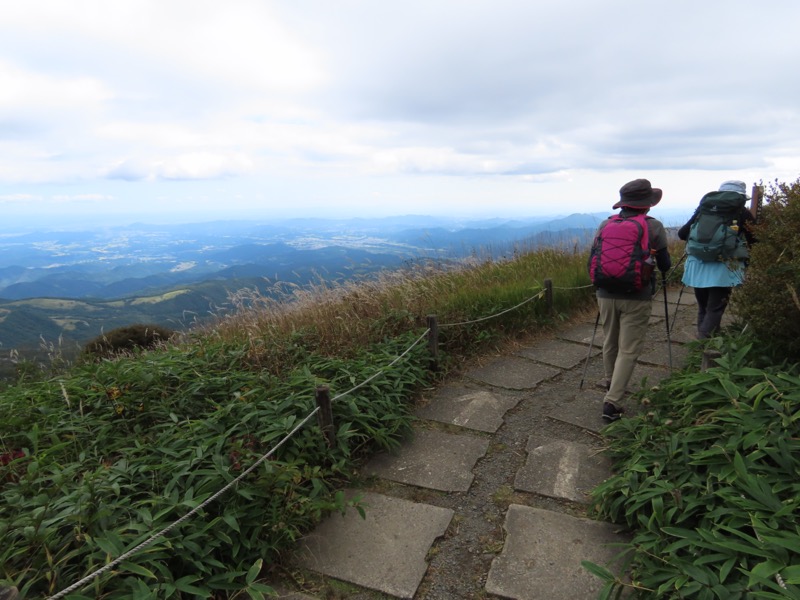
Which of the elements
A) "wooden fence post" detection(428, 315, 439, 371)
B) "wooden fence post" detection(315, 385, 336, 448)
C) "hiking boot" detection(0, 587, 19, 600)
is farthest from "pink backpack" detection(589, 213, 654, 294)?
"hiking boot" detection(0, 587, 19, 600)

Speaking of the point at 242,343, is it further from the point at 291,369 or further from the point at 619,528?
the point at 619,528

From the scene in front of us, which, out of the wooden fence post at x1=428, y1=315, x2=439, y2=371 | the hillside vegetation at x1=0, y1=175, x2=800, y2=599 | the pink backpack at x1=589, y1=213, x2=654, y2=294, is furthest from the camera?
the wooden fence post at x1=428, y1=315, x2=439, y2=371

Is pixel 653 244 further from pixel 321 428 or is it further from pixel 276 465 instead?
pixel 276 465

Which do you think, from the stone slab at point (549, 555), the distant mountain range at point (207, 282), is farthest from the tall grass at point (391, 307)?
the stone slab at point (549, 555)

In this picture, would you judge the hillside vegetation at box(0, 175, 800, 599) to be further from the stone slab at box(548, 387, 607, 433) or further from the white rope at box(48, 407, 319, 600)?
the stone slab at box(548, 387, 607, 433)

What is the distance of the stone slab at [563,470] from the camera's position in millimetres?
2689

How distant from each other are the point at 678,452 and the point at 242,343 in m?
3.55

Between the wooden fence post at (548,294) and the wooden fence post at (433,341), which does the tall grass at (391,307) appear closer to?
the wooden fence post at (548,294)

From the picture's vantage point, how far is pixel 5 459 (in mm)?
2516

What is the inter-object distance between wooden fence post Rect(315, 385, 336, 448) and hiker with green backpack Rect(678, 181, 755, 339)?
3308 millimetres

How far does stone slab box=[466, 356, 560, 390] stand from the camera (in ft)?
13.9

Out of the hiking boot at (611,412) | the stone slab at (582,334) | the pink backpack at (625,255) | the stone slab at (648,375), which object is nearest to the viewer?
the pink backpack at (625,255)

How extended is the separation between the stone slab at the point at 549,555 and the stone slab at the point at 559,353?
2.42m

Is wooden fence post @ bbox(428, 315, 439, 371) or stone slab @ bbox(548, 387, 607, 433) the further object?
wooden fence post @ bbox(428, 315, 439, 371)
